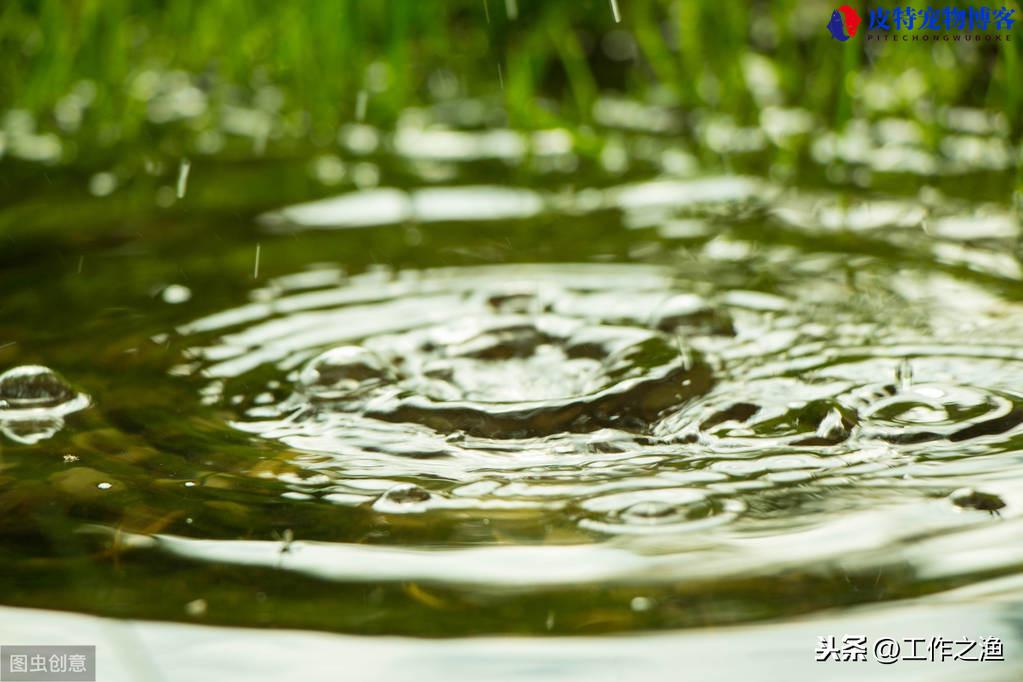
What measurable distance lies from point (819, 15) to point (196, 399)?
324 cm

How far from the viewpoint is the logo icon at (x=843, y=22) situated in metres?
2.61

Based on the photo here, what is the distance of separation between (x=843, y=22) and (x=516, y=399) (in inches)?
Result: 64.7

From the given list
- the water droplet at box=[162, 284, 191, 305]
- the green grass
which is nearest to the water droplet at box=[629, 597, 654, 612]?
the water droplet at box=[162, 284, 191, 305]

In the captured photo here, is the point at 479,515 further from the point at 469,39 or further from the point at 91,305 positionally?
the point at 469,39

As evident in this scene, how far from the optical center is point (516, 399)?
1562 millimetres

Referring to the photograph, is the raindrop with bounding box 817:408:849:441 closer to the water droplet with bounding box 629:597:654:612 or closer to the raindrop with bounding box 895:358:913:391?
the raindrop with bounding box 895:358:913:391

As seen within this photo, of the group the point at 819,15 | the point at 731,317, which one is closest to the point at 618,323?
A: the point at 731,317

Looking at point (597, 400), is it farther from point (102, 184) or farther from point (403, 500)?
point (102, 184)

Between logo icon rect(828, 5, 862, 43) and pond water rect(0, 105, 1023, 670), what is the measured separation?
31cm

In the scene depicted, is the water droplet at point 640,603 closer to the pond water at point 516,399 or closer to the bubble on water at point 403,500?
the pond water at point 516,399

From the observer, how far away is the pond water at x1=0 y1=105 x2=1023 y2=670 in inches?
43.3

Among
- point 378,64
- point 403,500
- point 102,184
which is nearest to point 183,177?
point 102,184

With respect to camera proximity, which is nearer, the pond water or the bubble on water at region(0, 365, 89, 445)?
the pond water

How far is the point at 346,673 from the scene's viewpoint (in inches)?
38.4
